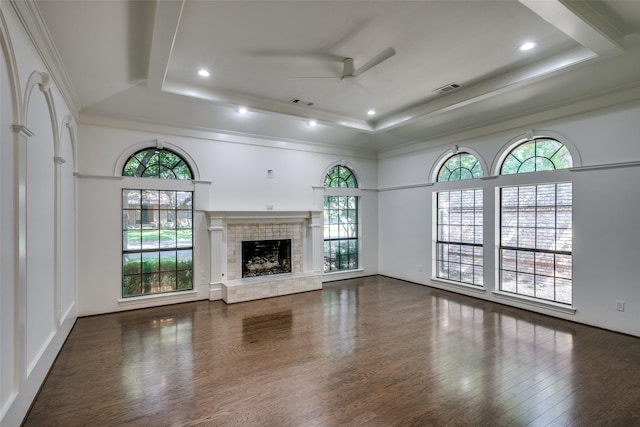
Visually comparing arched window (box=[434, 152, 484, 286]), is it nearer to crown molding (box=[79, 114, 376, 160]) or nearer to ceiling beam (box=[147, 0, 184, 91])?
crown molding (box=[79, 114, 376, 160])

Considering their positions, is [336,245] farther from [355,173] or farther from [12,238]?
[12,238]

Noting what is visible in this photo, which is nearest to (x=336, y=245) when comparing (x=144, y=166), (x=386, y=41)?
(x=144, y=166)

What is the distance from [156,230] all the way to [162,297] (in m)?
1.17

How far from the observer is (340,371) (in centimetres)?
312

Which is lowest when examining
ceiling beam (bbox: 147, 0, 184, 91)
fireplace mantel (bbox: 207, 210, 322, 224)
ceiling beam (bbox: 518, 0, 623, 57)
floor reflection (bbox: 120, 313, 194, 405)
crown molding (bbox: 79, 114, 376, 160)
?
floor reflection (bbox: 120, 313, 194, 405)

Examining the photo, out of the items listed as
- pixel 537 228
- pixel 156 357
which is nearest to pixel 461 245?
pixel 537 228

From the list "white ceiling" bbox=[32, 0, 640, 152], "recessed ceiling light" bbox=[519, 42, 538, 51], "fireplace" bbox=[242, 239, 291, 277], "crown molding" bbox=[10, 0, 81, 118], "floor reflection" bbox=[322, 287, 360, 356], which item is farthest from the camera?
"fireplace" bbox=[242, 239, 291, 277]

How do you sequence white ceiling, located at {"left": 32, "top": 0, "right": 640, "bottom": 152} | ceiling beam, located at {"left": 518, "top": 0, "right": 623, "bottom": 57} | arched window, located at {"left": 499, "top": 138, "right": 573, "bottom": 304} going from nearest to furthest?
ceiling beam, located at {"left": 518, "top": 0, "right": 623, "bottom": 57} < white ceiling, located at {"left": 32, "top": 0, "right": 640, "bottom": 152} < arched window, located at {"left": 499, "top": 138, "right": 573, "bottom": 304}

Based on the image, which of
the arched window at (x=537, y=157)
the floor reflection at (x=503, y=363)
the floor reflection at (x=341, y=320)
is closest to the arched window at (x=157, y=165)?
the floor reflection at (x=341, y=320)

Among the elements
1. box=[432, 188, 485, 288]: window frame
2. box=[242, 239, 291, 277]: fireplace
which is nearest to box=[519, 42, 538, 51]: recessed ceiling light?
box=[432, 188, 485, 288]: window frame

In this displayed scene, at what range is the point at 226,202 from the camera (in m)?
5.95

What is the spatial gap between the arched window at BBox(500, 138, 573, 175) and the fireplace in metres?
4.45

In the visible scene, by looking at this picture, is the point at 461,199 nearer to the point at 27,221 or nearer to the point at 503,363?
the point at 503,363

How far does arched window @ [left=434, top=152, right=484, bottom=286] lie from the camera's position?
19.5 ft
